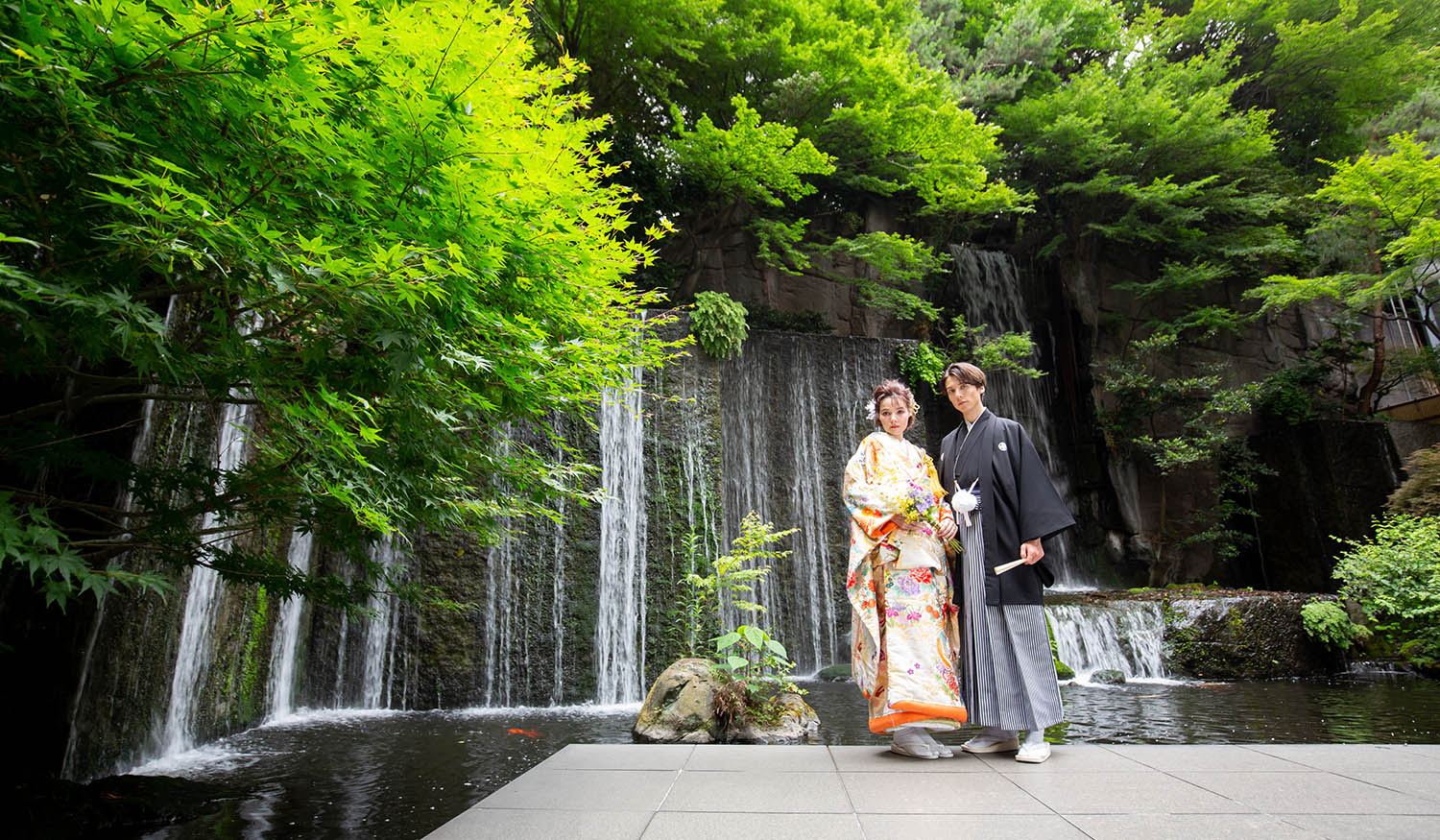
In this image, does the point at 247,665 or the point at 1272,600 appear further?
the point at 1272,600

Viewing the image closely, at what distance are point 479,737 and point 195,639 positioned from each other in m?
2.23

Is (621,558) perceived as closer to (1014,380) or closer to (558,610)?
(558,610)

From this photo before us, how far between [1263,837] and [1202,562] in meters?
15.7

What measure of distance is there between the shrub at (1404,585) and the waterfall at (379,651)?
12315 millimetres

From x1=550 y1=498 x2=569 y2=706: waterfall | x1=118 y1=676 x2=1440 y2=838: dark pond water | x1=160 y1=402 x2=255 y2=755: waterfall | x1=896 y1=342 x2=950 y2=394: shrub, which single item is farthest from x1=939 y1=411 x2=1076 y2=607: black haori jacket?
x1=896 y1=342 x2=950 y2=394: shrub

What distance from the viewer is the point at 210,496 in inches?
114

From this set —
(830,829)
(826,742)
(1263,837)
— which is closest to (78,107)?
(830,829)

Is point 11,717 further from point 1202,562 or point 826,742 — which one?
point 1202,562

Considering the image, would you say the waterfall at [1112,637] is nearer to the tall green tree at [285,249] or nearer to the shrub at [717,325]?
the shrub at [717,325]

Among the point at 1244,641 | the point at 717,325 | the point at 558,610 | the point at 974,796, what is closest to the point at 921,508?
the point at 974,796

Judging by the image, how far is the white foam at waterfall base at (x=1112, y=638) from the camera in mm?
9281

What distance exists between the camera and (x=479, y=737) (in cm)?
579

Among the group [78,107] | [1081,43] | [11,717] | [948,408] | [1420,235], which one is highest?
[1081,43]

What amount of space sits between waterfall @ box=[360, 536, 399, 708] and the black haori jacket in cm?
609
